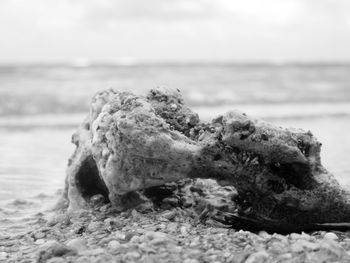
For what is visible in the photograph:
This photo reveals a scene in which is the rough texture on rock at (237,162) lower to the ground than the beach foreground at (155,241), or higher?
higher

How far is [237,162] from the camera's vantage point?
4.91 metres

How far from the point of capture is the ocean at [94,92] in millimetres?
8578

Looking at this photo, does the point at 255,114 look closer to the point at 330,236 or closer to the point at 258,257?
the point at 330,236

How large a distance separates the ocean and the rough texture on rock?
1.39 meters

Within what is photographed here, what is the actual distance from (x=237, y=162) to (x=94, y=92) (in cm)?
1806

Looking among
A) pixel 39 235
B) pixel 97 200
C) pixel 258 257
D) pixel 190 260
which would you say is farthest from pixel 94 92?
pixel 258 257

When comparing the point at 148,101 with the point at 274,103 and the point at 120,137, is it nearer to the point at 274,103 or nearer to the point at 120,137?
the point at 120,137

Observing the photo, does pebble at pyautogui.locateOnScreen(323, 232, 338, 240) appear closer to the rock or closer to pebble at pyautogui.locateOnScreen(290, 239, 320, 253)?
pebble at pyautogui.locateOnScreen(290, 239, 320, 253)

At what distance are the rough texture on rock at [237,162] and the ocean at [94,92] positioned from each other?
1387 millimetres

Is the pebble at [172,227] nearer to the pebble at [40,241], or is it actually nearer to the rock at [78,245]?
the rock at [78,245]

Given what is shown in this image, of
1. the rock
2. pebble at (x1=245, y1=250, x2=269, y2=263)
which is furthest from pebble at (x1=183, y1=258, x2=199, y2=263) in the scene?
the rock

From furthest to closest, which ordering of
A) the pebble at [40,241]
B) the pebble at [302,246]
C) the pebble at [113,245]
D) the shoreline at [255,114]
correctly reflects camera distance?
the shoreline at [255,114] → the pebble at [40,241] → the pebble at [113,245] → the pebble at [302,246]

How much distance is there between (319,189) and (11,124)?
→ 35.0 ft

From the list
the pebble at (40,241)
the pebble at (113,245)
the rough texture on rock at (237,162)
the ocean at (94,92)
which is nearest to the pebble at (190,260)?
the pebble at (113,245)
